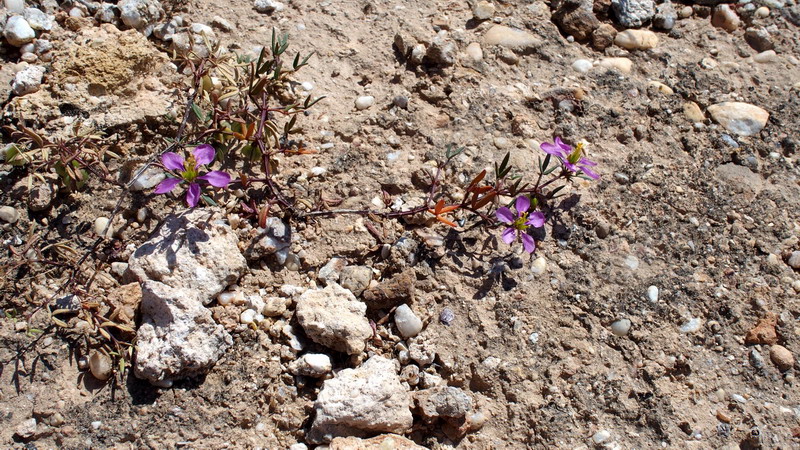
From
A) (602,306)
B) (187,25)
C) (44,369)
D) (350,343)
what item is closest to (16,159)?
(44,369)

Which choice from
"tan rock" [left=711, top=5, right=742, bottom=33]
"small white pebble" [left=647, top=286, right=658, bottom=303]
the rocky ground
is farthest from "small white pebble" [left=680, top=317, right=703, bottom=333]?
"tan rock" [left=711, top=5, right=742, bottom=33]

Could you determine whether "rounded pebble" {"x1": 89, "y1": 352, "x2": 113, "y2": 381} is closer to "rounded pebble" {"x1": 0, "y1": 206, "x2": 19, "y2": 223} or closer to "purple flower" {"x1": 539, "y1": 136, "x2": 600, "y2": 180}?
"rounded pebble" {"x1": 0, "y1": 206, "x2": 19, "y2": 223}

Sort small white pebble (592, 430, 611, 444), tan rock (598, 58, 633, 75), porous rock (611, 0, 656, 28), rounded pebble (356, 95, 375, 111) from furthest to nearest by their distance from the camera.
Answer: porous rock (611, 0, 656, 28), tan rock (598, 58, 633, 75), rounded pebble (356, 95, 375, 111), small white pebble (592, 430, 611, 444)

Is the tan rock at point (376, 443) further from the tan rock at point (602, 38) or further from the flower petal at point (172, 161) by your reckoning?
the tan rock at point (602, 38)

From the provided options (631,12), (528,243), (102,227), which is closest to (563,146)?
(528,243)

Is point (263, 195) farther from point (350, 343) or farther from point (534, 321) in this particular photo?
point (534, 321)

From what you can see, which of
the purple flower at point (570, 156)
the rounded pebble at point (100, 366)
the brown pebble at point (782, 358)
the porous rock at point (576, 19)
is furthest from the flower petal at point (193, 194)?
the brown pebble at point (782, 358)

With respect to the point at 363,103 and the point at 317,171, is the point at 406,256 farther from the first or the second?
the point at 363,103
